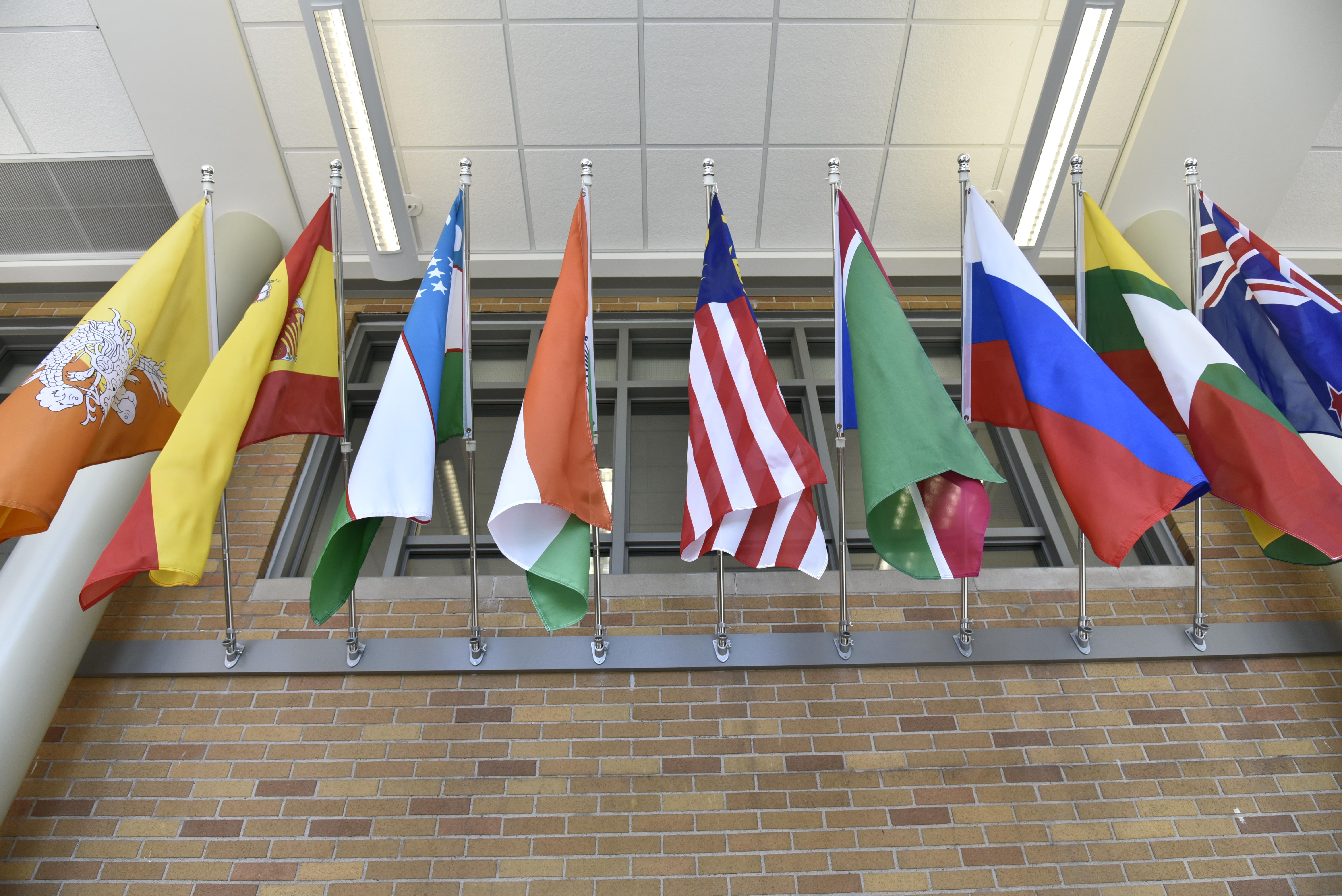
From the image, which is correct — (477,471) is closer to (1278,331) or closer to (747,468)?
(747,468)

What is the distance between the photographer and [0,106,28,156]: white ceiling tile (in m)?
4.84

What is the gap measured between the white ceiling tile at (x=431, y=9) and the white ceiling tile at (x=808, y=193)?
1.81 meters

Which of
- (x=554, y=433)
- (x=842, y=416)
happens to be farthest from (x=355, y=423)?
(x=842, y=416)

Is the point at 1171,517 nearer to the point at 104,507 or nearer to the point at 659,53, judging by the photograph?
the point at 659,53

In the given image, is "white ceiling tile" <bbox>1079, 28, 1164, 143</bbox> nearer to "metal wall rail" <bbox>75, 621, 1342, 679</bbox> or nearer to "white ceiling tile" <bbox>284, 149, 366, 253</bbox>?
"metal wall rail" <bbox>75, 621, 1342, 679</bbox>

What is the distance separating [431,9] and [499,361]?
215 cm

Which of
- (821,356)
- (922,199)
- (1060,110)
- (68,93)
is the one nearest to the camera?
(1060,110)

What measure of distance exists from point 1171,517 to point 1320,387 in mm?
1207

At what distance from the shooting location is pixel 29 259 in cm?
552

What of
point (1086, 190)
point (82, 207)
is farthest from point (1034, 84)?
point (82, 207)

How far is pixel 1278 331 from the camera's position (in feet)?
11.8

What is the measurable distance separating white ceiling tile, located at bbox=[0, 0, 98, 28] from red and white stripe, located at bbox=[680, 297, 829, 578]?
4.04 meters

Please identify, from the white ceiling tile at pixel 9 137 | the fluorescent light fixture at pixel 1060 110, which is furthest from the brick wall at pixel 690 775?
the white ceiling tile at pixel 9 137

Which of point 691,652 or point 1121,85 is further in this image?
point 1121,85
